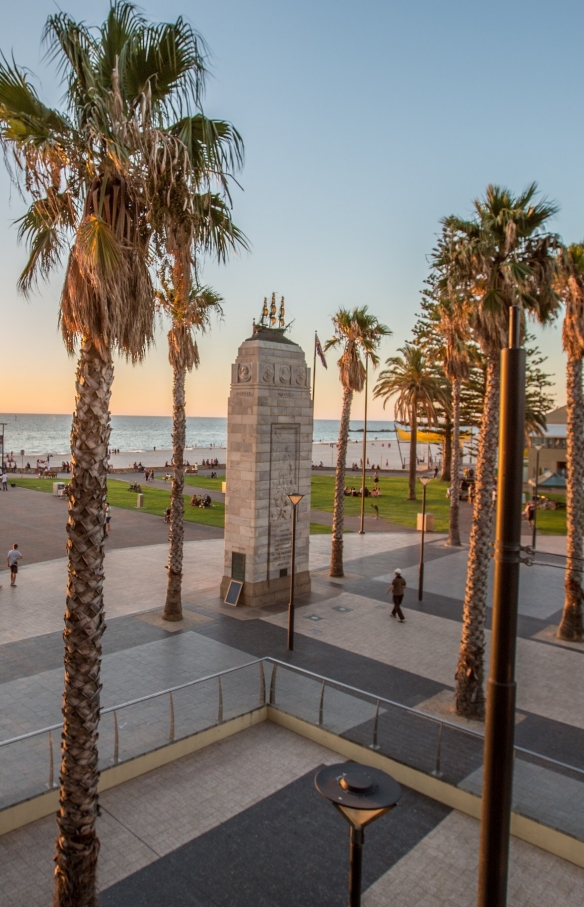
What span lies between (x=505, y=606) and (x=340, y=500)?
1672 centimetres

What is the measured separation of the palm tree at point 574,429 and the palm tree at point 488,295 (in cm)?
302

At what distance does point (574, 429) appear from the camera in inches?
612

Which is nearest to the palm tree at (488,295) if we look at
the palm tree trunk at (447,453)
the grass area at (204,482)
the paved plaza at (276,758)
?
the paved plaza at (276,758)

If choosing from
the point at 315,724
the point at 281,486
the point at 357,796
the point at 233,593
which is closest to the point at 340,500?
the point at 281,486

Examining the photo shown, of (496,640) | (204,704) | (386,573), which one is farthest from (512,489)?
(386,573)

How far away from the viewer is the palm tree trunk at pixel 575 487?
1549cm

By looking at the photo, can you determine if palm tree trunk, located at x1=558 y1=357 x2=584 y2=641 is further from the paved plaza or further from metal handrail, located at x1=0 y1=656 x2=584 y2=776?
metal handrail, located at x1=0 y1=656 x2=584 y2=776

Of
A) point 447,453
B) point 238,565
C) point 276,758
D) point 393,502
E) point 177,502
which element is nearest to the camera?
point 276,758

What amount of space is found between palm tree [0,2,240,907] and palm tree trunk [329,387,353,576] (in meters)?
15.3

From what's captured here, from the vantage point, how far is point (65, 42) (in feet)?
18.6

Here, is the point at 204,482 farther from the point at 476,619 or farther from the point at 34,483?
the point at 476,619

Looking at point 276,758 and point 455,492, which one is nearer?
point 276,758

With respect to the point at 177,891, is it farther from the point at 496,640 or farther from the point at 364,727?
the point at 496,640

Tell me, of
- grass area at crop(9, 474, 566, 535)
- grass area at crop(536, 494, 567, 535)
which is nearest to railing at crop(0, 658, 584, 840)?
grass area at crop(9, 474, 566, 535)
